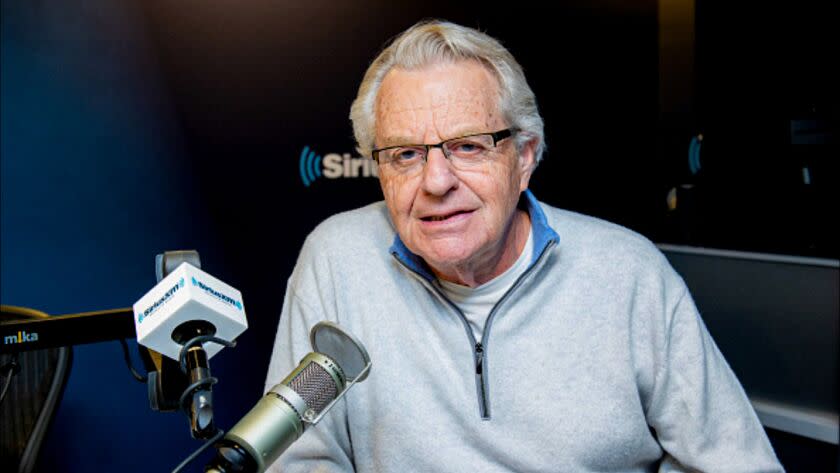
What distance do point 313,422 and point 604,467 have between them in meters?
0.82

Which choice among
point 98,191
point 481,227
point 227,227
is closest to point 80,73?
point 98,191

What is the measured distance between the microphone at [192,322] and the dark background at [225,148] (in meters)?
1.75

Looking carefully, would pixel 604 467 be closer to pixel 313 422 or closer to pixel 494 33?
pixel 313 422

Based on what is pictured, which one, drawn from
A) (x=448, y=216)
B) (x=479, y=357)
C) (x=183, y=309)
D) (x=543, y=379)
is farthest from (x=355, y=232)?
(x=183, y=309)

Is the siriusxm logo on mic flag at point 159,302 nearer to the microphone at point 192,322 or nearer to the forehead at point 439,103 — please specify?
the microphone at point 192,322

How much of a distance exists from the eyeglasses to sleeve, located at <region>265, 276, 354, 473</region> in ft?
1.13

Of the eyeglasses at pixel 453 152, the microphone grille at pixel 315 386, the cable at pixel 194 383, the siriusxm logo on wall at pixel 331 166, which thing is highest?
the eyeglasses at pixel 453 152

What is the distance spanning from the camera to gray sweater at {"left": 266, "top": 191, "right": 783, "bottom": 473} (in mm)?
Result: 1538

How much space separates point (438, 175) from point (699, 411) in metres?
0.66

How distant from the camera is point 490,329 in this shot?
160cm

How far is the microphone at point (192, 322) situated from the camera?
87cm

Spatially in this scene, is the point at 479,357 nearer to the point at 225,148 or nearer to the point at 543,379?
the point at 543,379

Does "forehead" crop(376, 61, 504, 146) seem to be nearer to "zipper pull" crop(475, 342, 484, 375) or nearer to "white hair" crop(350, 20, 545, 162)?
"white hair" crop(350, 20, 545, 162)

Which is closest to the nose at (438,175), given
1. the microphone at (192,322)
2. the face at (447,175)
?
the face at (447,175)
